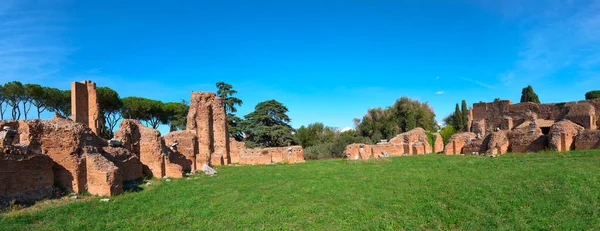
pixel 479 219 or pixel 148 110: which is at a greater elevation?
pixel 148 110

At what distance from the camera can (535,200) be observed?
773 cm

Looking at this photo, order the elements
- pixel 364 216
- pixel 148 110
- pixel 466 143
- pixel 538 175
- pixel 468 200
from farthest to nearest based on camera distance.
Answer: pixel 148 110 < pixel 466 143 < pixel 538 175 < pixel 468 200 < pixel 364 216

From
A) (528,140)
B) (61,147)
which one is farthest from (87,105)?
(528,140)

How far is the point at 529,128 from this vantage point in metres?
22.6

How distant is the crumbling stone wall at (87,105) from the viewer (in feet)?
86.4

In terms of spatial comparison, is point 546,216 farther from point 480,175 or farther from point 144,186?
point 144,186

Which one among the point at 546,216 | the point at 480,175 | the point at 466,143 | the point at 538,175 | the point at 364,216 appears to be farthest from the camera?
the point at 466,143

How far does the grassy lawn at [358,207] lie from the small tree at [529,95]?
41.7 metres

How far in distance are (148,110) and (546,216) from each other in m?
44.8

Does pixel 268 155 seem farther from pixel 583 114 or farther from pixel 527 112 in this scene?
pixel 583 114

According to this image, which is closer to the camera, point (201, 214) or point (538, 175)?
point (201, 214)

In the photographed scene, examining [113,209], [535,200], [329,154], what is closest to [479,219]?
[535,200]

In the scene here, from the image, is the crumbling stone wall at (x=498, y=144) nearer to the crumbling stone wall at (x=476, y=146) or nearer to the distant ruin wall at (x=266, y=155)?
the crumbling stone wall at (x=476, y=146)

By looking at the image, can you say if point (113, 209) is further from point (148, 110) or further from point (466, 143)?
point (148, 110)
